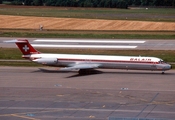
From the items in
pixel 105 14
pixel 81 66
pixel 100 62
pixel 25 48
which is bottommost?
pixel 105 14

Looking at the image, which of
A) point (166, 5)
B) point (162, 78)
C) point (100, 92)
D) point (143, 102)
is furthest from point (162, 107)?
point (166, 5)

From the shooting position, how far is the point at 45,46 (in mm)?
75375

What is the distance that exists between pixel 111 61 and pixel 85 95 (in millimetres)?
12797

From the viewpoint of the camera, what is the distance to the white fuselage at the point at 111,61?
53031 mm

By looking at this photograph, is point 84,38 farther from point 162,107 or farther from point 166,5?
point 166,5

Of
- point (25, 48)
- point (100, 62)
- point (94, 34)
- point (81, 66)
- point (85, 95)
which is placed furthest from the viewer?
point (94, 34)

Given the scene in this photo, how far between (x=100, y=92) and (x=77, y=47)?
3212 cm

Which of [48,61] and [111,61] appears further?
[48,61]

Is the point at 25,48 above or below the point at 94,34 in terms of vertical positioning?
above

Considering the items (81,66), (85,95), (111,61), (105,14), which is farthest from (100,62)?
(105,14)

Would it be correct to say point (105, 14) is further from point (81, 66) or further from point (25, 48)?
point (81, 66)


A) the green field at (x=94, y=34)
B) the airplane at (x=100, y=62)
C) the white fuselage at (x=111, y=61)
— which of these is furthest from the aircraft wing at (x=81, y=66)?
the green field at (x=94, y=34)

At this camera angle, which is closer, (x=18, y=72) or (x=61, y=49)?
(x=18, y=72)

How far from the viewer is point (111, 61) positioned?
53.3 metres
